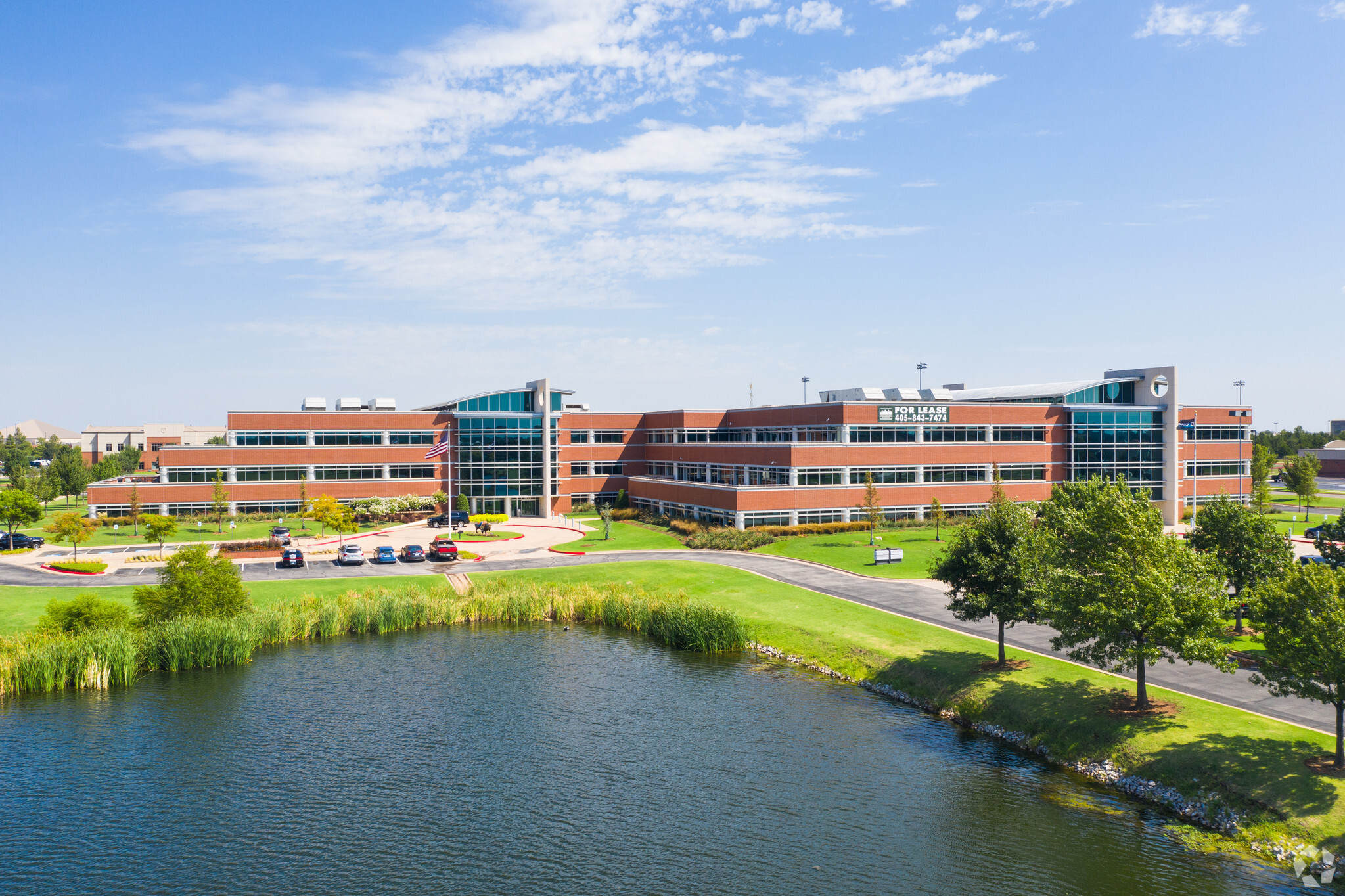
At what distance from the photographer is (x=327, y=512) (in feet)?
251

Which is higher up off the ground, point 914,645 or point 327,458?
point 327,458

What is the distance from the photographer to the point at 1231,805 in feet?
84.9

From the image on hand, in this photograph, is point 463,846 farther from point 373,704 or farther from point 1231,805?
point 1231,805

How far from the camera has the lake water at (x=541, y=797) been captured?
75.6 ft

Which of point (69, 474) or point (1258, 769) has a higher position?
point (69, 474)

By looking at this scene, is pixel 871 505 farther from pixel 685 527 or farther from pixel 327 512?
pixel 327 512

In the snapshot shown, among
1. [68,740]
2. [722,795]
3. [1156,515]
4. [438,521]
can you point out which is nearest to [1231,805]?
[1156,515]

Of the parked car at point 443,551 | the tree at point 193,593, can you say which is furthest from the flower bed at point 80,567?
the parked car at point 443,551

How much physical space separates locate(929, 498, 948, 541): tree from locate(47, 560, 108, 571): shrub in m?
68.1

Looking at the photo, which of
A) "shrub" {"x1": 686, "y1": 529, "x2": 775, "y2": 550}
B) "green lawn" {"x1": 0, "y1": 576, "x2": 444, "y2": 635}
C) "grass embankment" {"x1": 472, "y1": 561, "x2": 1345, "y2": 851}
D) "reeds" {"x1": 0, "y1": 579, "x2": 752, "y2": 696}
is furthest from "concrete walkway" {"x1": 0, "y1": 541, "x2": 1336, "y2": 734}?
"reeds" {"x1": 0, "y1": 579, "x2": 752, "y2": 696}

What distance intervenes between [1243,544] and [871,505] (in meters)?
37.2

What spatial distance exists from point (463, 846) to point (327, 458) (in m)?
79.2

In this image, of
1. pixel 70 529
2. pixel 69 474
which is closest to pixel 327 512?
pixel 70 529

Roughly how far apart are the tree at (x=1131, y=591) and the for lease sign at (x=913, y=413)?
50641mm
